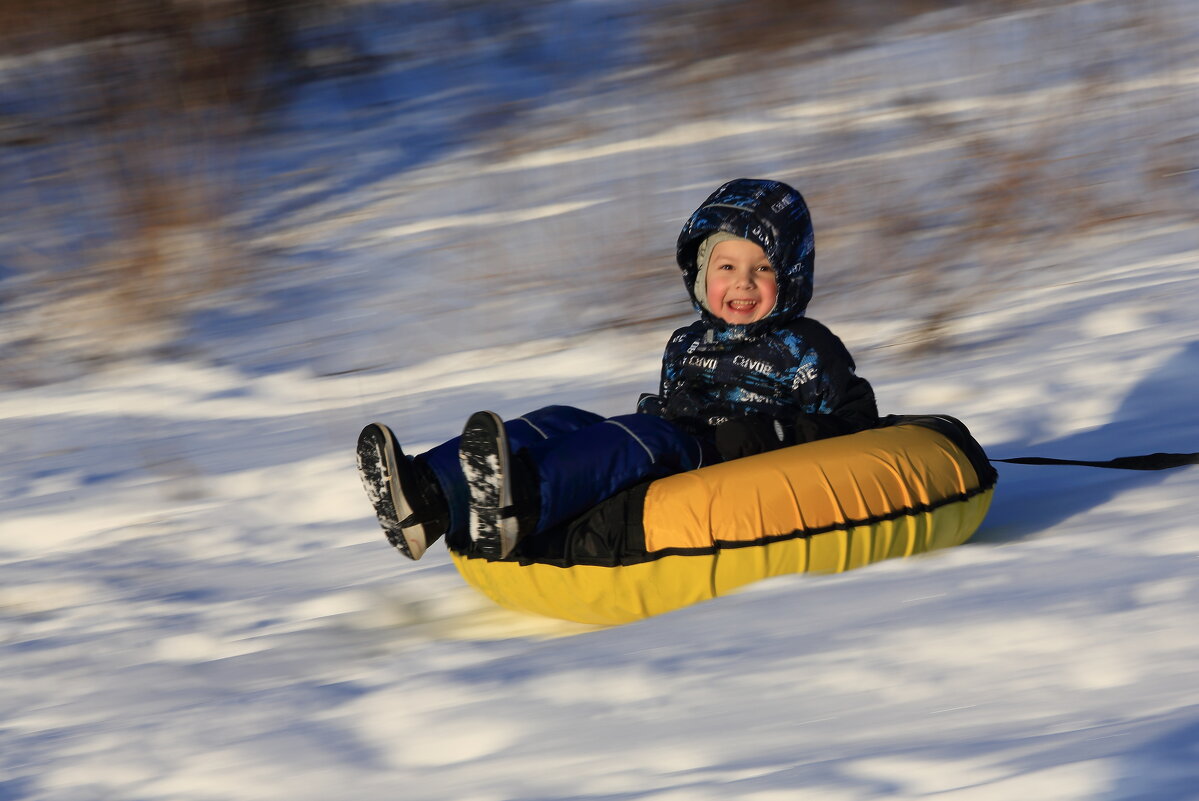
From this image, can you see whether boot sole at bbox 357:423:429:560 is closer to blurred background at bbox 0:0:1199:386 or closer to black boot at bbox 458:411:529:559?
black boot at bbox 458:411:529:559

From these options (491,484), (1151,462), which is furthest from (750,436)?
(1151,462)

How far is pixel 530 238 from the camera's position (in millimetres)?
7637

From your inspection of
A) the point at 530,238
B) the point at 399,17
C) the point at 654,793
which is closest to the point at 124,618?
the point at 654,793

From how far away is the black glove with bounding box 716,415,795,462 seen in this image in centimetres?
316

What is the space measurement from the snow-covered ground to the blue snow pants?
0.30m

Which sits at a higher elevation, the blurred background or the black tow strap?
the blurred background

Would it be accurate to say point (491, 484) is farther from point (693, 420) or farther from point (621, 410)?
point (621, 410)

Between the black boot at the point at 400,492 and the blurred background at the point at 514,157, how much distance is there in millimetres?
3382

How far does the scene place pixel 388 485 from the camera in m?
2.85

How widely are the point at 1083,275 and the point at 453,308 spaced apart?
299 centimetres

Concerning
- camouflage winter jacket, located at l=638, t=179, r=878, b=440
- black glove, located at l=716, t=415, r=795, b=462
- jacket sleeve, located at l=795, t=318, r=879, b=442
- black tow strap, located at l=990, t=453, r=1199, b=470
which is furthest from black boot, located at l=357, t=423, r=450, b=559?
black tow strap, located at l=990, t=453, r=1199, b=470

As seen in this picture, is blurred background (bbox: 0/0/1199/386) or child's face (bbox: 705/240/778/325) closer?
child's face (bbox: 705/240/778/325)

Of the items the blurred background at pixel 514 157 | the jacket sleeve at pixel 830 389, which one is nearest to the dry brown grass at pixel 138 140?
the blurred background at pixel 514 157

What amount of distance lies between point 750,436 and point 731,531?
13.7 inches
